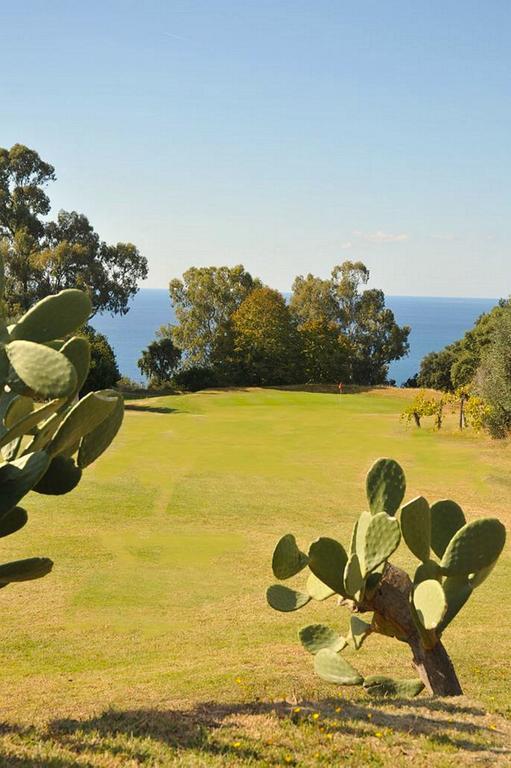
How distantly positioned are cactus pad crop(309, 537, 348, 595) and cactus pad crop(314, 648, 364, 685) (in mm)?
618

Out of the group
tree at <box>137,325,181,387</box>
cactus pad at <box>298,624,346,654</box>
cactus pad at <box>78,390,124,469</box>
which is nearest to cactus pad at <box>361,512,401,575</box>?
cactus pad at <box>298,624,346,654</box>

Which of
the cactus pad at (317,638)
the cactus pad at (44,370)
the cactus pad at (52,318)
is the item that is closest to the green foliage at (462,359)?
the cactus pad at (317,638)

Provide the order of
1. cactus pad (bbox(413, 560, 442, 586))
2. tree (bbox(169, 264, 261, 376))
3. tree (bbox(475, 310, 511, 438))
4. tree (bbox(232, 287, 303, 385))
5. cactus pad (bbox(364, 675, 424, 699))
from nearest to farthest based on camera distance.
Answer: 1. cactus pad (bbox(413, 560, 442, 586))
2. cactus pad (bbox(364, 675, 424, 699))
3. tree (bbox(475, 310, 511, 438))
4. tree (bbox(232, 287, 303, 385))
5. tree (bbox(169, 264, 261, 376))

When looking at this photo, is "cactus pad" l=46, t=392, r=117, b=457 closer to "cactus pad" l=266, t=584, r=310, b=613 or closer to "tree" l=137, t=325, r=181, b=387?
"cactus pad" l=266, t=584, r=310, b=613

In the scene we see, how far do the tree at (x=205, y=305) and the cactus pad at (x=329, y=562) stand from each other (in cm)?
5331

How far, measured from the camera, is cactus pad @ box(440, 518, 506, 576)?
576 centimetres

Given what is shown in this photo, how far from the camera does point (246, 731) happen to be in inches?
230

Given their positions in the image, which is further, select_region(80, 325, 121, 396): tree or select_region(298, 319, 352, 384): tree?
select_region(298, 319, 352, 384): tree

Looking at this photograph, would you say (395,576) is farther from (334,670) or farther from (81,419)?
(81,419)

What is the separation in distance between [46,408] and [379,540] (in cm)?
259

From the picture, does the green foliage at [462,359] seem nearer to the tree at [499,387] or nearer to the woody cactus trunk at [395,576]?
the tree at [499,387]

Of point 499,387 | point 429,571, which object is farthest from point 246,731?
point 499,387

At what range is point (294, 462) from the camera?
23.2 meters

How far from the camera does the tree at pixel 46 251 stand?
5266 cm
